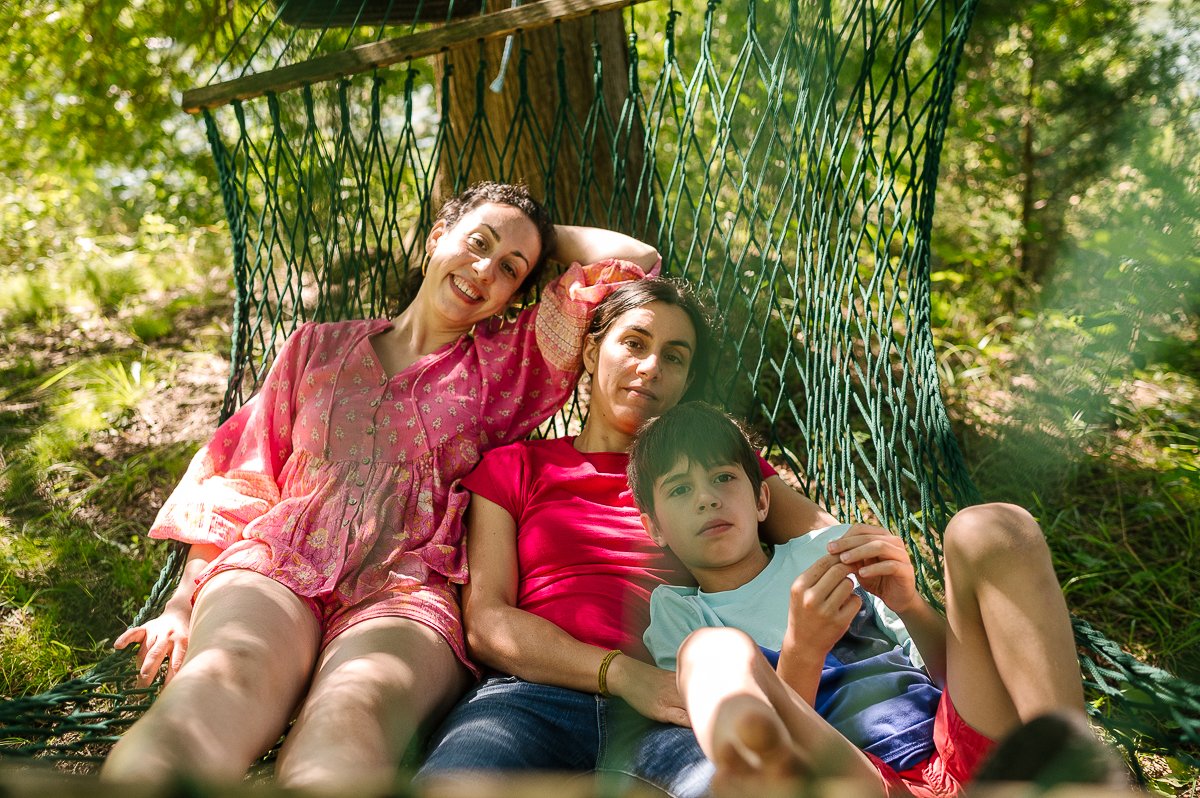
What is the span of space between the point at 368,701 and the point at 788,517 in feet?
2.60

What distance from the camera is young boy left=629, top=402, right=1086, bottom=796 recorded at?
117 centimetres

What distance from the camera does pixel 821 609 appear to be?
1.31m

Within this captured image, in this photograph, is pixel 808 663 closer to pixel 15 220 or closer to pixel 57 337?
pixel 57 337

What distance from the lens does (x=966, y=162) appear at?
15.5 feet

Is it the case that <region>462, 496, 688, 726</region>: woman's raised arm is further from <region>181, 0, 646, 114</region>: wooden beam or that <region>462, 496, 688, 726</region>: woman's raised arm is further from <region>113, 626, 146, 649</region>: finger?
<region>181, 0, 646, 114</region>: wooden beam

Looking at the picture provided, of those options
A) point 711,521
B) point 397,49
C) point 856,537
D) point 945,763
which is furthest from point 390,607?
point 397,49

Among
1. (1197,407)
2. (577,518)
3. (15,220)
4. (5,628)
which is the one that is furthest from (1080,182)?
(15,220)

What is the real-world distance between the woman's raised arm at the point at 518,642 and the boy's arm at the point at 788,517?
0.39m

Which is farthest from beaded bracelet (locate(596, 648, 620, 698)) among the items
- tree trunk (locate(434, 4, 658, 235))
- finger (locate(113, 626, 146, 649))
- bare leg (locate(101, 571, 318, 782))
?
tree trunk (locate(434, 4, 658, 235))

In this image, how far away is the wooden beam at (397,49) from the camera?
2.14m

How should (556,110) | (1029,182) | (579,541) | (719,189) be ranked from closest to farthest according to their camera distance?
(579,541) → (719,189) → (556,110) → (1029,182)

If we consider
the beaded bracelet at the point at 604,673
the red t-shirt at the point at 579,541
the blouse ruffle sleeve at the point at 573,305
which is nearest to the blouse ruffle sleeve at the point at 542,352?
the blouse ruffle sleeve at the point at 573,305

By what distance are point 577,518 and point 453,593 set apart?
0.26 m

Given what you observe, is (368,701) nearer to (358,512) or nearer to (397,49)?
(358,512)
